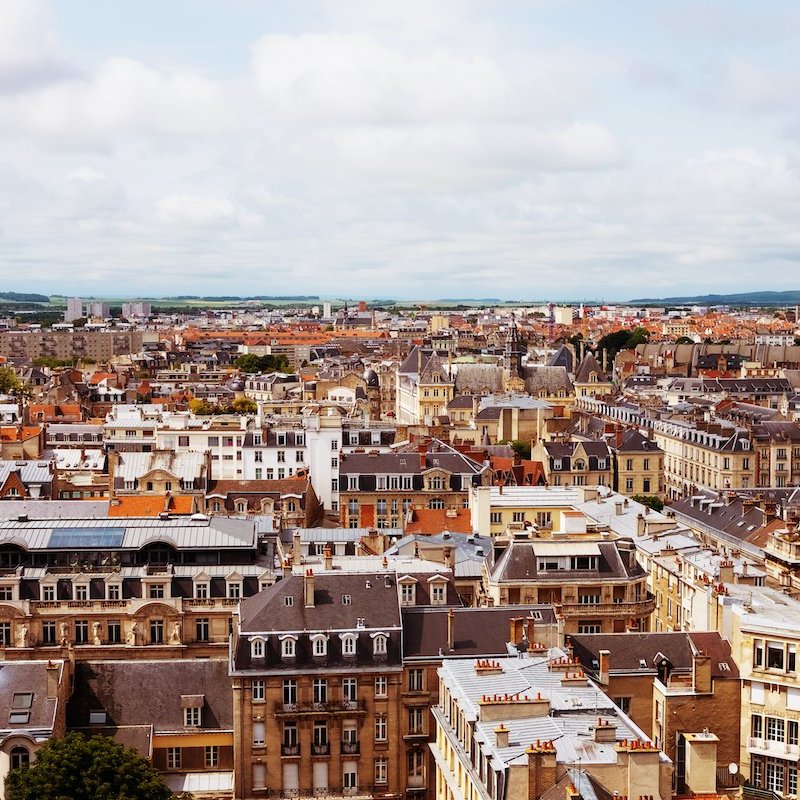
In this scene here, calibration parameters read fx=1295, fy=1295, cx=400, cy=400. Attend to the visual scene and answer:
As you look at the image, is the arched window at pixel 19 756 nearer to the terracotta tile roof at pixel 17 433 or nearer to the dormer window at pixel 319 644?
the dormer window at pixel 319 644

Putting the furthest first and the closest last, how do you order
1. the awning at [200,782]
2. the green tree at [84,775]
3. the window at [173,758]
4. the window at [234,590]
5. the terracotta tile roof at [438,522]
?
1. the terracotta tile roof at [438,522]
2. the window at [234,590]
3. the window at [173,758]
4. the awning at [200,782]
5. the green tree at [84,775]

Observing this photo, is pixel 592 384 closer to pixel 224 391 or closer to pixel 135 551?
pixel 224 391

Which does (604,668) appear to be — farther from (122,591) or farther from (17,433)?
(17,433)

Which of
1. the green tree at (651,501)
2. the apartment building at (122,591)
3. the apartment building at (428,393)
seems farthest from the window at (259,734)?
the apartment building at (428,393)

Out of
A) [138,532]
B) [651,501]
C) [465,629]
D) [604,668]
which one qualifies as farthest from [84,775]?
[651,501]

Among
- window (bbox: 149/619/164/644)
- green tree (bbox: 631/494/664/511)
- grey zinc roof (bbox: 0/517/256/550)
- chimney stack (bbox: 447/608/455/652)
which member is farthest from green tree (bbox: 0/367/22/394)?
chimney stack (bbox: 447/608/455/652)

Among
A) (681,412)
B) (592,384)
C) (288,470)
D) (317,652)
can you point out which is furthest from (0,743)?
(592,384)
